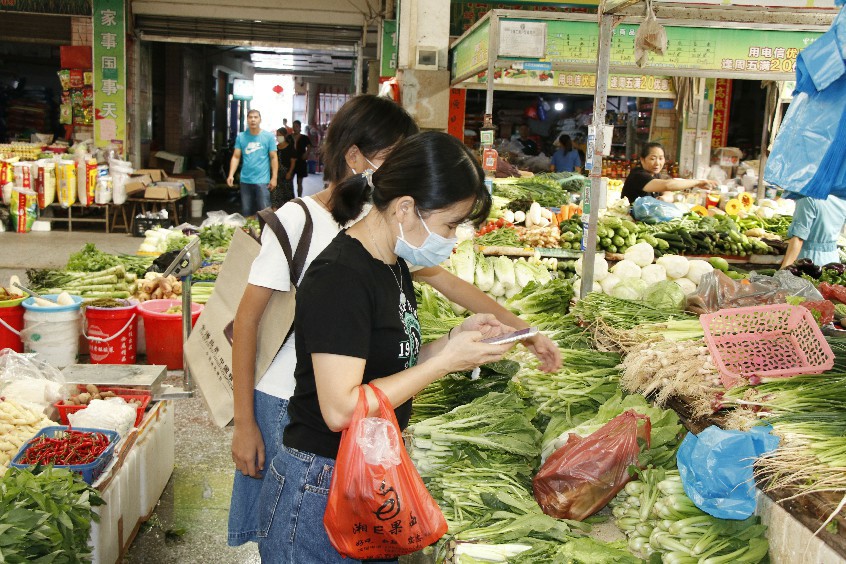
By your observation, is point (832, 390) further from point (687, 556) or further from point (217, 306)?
point (217, 306)

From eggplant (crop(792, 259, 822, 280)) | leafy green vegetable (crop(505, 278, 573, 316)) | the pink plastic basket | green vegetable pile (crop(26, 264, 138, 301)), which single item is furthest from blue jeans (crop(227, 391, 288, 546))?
eggplant (crop(792, 259, 822, 280))

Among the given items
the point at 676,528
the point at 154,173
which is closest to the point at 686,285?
the point at 676,528

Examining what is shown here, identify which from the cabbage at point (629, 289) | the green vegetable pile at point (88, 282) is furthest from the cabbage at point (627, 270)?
the green vegetable pile at point (88, 282)

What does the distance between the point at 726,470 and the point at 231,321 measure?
1.79 m

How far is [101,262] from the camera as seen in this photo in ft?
25.3

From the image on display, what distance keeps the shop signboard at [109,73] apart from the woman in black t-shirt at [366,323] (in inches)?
546

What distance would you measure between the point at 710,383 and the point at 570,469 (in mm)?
683

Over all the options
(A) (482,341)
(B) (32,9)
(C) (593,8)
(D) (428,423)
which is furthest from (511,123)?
(A) (482,341)

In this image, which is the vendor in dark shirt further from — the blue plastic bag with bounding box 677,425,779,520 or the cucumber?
the blue plastic bag with bounding box 677,425,779,520

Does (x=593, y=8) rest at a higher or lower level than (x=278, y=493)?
higher

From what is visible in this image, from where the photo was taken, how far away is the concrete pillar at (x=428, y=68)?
1104 cm

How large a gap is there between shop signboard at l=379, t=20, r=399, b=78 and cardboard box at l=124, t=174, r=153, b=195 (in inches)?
188

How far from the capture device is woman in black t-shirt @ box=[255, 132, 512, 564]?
1921 millimetres

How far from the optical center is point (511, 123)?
1972 centimetres
